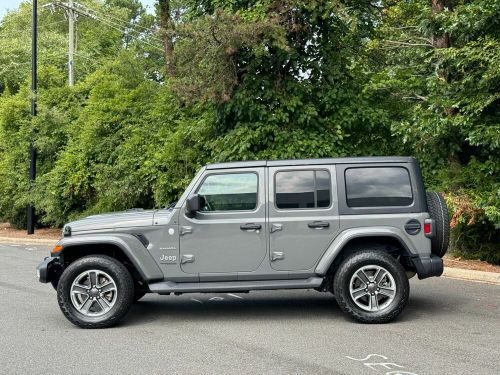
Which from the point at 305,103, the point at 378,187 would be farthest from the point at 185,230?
the point at 305,103

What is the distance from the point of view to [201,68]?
14250 mm

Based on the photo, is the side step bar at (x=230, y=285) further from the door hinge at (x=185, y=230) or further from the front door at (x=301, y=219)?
the door hinge at (x=185, y=230)

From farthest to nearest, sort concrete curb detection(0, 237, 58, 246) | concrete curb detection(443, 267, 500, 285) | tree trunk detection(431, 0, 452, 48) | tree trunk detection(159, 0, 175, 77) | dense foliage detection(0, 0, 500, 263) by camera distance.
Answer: concrete curb detection(0, 237, 58, 246) < tree trunk detection(159, 0, 175, 77) < tree trunk detection(431, 0, 452, 48) < dense foliage detection(0, 0, 500, 263) < concrete curb detection(443, 267, 500, 285)

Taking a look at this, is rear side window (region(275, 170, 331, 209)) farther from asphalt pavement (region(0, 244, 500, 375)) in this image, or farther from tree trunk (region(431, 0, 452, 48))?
tree trunk (region(431, 0, 452, 48))

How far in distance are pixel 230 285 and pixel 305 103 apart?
7.57 meters

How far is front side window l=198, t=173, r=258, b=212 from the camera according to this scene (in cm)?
772

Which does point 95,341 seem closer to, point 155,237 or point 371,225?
point 155,237

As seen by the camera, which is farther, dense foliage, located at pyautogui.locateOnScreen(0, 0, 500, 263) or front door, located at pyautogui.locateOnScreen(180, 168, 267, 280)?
dense foliage, located at pyautogui.locateOnScreen(0, 0, 500, 263)

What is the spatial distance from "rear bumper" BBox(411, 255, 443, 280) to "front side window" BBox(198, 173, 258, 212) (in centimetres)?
203

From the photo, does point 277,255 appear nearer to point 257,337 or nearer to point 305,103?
point 257,337

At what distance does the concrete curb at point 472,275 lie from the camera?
10398mm

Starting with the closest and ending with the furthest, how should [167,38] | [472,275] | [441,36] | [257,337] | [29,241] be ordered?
[257,337], [472,275], [441,36], [167,38], [29,241]

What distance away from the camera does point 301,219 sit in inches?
300

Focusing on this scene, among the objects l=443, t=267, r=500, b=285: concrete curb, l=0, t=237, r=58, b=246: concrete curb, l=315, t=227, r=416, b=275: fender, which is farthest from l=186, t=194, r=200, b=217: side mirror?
l=0, t=237, r=58, b=246: concrete curb
